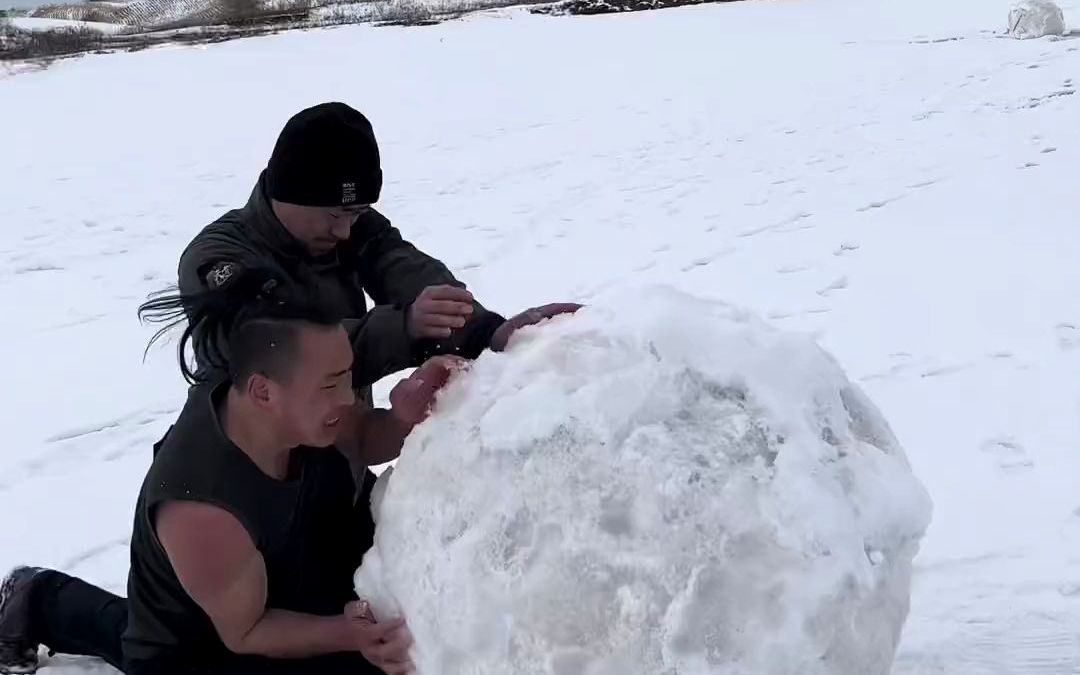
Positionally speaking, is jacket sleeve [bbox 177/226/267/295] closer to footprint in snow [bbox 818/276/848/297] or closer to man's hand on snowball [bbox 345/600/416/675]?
man's hand on snowball [bbox 345/600/416/675]

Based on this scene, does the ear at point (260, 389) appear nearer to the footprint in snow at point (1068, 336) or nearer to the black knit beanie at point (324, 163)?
the black knit beanie at point (324, 163)

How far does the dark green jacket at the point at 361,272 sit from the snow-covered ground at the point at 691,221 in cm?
116

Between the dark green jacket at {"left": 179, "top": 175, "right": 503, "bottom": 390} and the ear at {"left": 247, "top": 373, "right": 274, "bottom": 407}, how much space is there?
0.66 ft

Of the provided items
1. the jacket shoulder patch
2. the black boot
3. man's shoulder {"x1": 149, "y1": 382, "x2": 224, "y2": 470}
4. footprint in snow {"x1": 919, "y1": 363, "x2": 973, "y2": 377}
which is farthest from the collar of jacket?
footprint in snow {"x1": 919, "y1": 363, "x2": 973, "y2": 377}

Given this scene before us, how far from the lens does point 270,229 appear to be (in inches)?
90.7

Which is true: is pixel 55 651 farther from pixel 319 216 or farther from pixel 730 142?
pixel 730 142

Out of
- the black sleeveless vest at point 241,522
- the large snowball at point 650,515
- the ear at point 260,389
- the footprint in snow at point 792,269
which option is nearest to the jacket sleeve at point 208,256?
the black sleeveless vest at point 241,522

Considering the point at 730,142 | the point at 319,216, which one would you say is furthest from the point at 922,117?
the point at 319,216

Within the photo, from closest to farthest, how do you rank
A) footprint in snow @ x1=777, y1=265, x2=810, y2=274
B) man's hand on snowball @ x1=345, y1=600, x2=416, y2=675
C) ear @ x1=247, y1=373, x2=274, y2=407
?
man's hand on snowball @ x1=345, y1=600, x2=416, y2=675 → ear @ x1=247, y1=373, x2=274, y2=407 → footprint in snow @ x1=777, y1=265, x2=810, y2=274

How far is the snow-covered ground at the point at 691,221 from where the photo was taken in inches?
126

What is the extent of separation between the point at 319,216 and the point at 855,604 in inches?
56.5

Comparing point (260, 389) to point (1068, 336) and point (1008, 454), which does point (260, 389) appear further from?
point (1068, 336)

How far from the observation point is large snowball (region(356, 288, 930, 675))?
1389mm

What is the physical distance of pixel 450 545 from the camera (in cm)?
152
